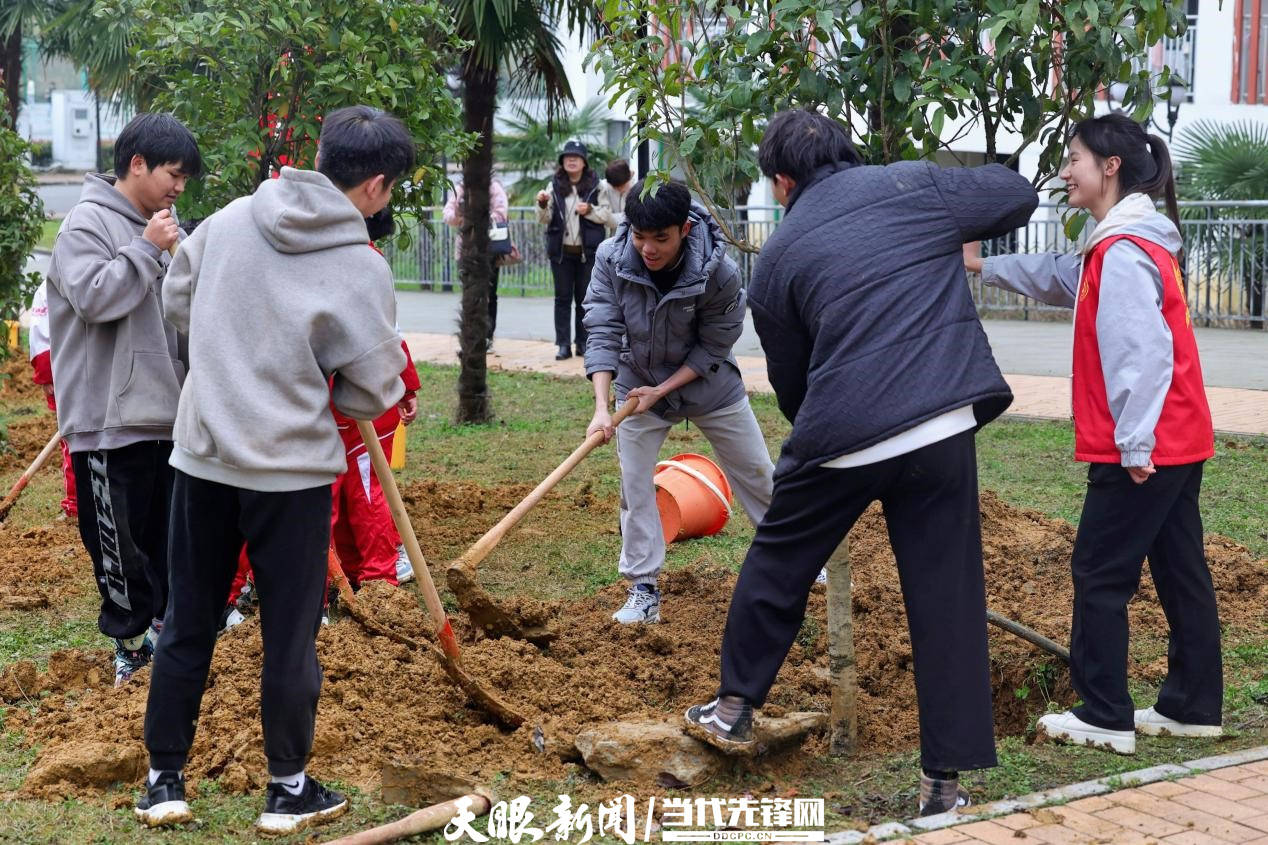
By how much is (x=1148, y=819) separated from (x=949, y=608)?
698mm

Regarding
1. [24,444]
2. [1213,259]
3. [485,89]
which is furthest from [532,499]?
[1213,259]

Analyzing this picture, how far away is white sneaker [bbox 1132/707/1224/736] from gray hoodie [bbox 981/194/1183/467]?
0.90 metres

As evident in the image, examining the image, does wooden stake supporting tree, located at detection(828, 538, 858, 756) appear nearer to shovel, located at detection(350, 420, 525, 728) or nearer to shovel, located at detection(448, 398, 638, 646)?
shovel, located at detection(350, 420, 525, 728)

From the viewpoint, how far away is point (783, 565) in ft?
12.6

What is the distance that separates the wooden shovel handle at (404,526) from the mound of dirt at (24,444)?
5.35m

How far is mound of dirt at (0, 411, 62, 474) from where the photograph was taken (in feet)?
30.7

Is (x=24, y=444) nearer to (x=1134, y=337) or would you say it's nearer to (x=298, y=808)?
(x=298, y=808)

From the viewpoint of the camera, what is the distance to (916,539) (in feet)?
12.2

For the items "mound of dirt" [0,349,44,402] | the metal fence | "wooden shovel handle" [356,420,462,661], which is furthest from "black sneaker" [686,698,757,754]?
the metal fence

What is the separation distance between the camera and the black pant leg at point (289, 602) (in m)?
3.57

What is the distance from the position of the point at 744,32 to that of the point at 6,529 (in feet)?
16.4

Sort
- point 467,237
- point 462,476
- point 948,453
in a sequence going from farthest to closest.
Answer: point 467,237
point 462,476
point 948,453

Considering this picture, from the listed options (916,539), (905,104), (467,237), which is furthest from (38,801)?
(467,237)

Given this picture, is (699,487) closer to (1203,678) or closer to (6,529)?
(1203,678)
